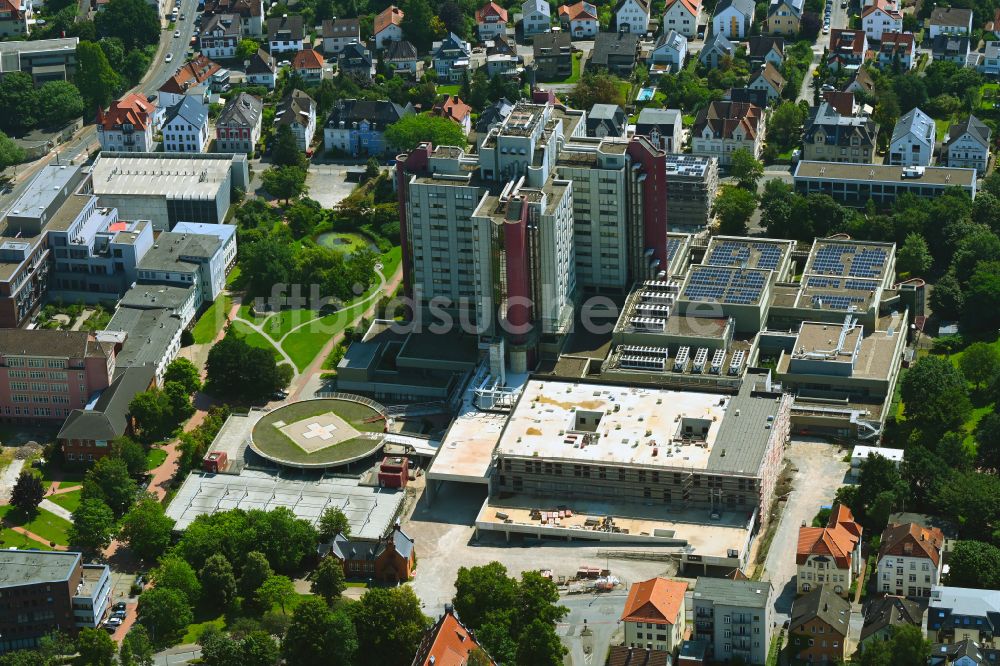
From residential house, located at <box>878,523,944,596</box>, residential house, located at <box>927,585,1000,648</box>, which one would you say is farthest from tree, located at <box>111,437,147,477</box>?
residential house, located at <box>927,585,1000,648</box>

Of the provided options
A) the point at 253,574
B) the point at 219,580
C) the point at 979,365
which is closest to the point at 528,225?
the point at 979,365

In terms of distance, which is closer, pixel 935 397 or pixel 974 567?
pixel 974 567

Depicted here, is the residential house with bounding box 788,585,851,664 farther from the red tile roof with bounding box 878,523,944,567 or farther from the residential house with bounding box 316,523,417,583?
the residential house with bounding box 316,523,417,583

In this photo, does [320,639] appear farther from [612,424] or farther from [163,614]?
[612,424]

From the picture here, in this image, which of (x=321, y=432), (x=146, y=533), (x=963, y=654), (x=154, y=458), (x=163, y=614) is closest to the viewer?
(x=963, y=654)

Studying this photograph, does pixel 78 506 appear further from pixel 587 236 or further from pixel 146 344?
pixel 587 236

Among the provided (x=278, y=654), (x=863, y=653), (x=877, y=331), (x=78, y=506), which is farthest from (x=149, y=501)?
(x=877, y=331)

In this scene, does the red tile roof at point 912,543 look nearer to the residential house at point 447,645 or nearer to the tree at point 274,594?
the residential house at point 447,645
